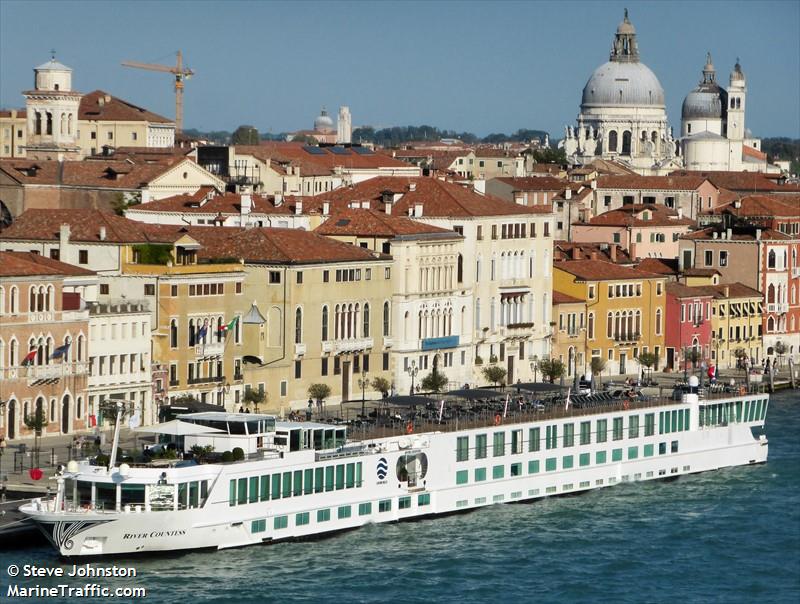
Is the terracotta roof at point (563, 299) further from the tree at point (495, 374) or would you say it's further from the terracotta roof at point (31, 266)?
the terracotta roof at point (31, 266)

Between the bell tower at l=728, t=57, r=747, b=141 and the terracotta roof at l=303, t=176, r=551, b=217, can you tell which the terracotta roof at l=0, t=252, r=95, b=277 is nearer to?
the terracotta roof at l=303, t=176, r=551, b=217

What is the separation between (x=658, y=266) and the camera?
73000mm

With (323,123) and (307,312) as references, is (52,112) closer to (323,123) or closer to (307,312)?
(307,312)

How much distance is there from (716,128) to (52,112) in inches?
2753

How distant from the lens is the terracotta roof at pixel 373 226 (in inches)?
2354

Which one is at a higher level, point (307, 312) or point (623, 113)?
point (623, 113)

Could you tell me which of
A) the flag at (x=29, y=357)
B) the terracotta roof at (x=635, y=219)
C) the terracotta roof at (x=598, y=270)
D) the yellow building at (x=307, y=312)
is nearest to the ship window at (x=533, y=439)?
the yellow building at (x=307, y=312)

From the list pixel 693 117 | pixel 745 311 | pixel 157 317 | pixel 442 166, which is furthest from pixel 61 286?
pixel 693 117

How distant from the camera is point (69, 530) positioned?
40.3m

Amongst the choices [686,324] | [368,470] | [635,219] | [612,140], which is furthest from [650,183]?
[612,140]

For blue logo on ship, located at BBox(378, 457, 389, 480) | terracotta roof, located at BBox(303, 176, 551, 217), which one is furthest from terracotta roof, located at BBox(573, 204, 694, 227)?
blue logo on ship, located at BBox(378, 457, 389, 480)

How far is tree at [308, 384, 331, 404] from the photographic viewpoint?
5406 centimetres

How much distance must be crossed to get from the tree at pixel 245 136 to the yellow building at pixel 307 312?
91.0m

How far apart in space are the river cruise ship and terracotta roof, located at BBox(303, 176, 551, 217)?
10732 millimetres
